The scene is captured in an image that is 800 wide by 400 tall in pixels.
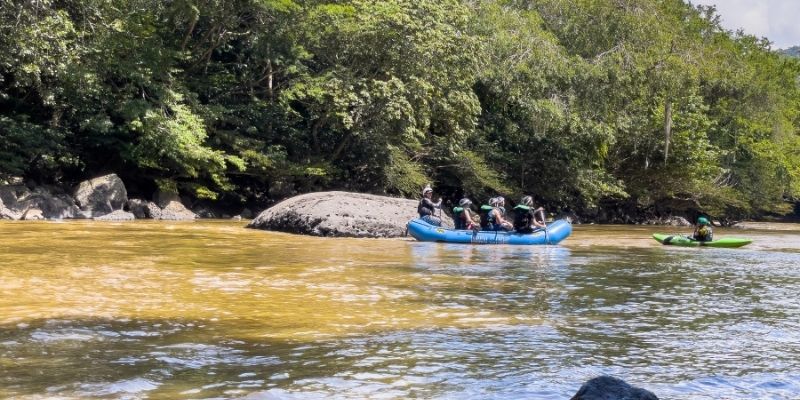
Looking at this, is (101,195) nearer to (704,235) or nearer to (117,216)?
(117,216)

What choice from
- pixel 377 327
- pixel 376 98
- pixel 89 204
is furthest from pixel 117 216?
pixel 377 327

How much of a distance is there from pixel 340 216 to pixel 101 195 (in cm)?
848

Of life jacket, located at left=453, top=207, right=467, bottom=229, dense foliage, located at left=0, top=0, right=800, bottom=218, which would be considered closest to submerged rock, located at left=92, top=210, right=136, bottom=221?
dense foliage, located at left=0, top=0, right=800, bottom=218

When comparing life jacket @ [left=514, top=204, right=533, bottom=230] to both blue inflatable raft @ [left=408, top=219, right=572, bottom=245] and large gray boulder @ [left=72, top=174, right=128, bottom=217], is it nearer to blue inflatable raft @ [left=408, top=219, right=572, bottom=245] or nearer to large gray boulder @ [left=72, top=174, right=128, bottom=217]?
blue inflatable raft @ [left=408, top=219, right=572, bottom=245]

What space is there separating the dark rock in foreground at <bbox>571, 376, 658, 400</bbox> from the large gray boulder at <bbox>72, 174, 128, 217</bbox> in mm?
19646

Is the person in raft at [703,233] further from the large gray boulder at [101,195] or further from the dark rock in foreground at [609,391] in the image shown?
the large gray boulder at [101,195]

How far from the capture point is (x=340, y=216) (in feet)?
55.6

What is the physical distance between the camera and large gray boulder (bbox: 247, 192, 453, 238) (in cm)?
1678

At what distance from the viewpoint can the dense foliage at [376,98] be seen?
21.2m

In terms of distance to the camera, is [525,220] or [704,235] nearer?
[525,220]

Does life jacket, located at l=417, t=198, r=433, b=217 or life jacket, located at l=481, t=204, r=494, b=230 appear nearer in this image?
life jacket, located at l=481, t=204, r=494, b=230

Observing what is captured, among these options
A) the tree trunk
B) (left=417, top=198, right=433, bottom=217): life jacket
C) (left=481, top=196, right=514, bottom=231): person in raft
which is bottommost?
(left=481, top=196, right=514, bottom=231): person in raft

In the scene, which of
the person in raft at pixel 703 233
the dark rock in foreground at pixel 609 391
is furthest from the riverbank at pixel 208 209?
the dark rock in foreground at pixel 609 391

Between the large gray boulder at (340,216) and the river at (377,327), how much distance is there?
4.97 meters
